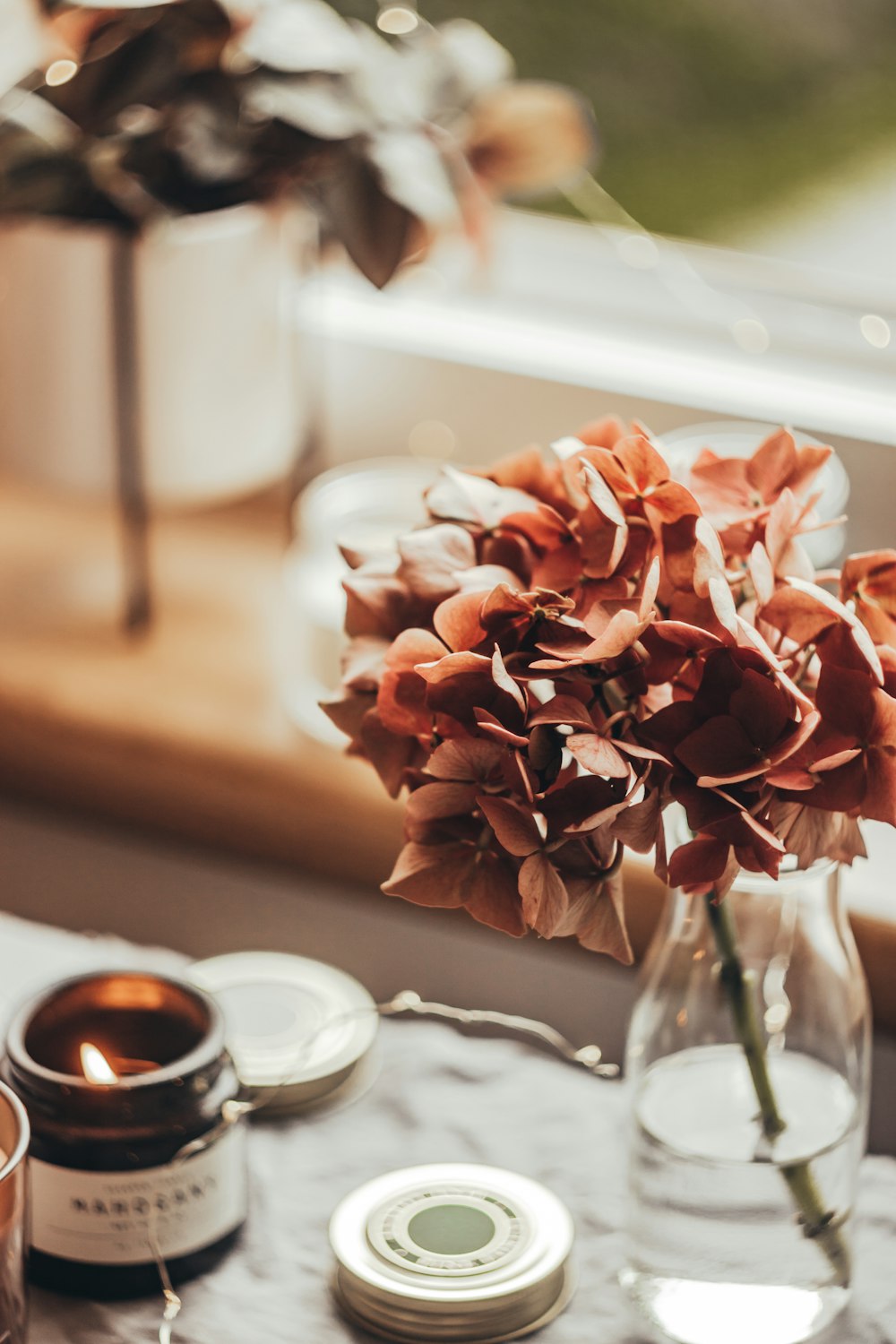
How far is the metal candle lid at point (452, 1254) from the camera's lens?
1.90 ft

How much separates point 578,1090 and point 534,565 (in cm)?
30

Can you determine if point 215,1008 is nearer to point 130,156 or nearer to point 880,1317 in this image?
point 880,1317

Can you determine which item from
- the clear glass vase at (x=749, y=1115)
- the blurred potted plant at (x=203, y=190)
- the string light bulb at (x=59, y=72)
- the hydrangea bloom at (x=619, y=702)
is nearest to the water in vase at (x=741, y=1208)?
the clear glass vase at (x=749, y=1115)

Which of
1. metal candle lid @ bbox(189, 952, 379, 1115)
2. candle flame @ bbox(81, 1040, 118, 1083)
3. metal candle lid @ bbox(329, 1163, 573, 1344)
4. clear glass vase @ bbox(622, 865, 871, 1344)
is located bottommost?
metal candle lid @ bbox(189, 952, 379, 1115)

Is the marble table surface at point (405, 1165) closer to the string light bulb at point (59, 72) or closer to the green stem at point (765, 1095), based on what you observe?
the green stem at point (765, 1095)

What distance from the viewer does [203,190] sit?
3.11 ft

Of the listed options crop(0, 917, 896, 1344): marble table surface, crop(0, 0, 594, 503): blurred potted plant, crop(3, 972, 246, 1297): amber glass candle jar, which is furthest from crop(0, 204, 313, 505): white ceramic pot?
crop(3, 972, 246, 1297): amber glass candle jar

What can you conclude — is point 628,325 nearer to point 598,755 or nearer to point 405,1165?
point 405,1165

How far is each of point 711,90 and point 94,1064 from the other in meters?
0.89

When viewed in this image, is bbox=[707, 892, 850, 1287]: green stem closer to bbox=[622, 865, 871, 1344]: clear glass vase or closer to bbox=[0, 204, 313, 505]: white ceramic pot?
bbox=[622, 865, 871, 1344]: clear glass vase

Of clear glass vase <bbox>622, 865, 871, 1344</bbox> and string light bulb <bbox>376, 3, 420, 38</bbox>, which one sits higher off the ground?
string light bulb <bbox>376, 3, 420, 38</bbox>

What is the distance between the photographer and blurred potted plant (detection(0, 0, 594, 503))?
904 mm


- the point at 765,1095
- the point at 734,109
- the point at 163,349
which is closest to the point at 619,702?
the point at 765,1095

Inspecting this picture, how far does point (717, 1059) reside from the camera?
2.03ft
